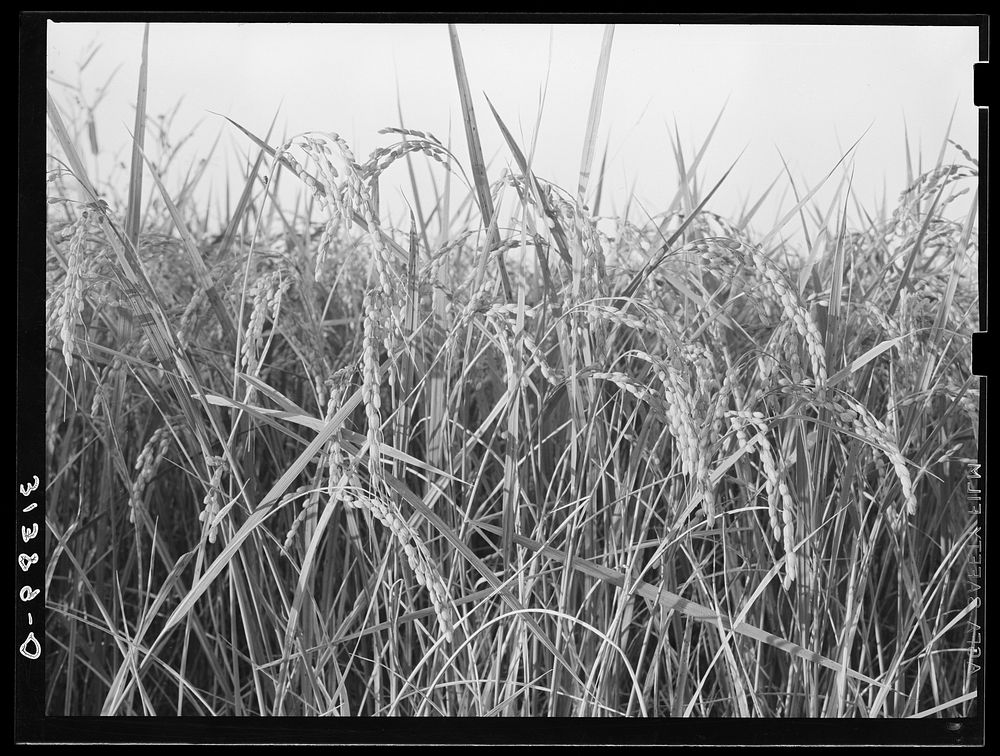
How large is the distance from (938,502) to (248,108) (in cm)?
134

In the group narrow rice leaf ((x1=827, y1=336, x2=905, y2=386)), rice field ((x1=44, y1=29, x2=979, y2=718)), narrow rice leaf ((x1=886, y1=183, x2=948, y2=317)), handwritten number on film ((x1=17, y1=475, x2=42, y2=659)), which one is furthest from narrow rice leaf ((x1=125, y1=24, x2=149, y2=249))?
narrow rice leaf ((x1=886, y1=183, x2=948, y2=317))

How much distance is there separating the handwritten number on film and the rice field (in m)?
0.02

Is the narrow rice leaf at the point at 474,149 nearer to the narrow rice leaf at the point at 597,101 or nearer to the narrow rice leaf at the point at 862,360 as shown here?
the narrow rice leaf at the point at 597,101

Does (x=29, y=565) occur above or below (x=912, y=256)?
below

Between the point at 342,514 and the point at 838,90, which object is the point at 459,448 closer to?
the point at 342,514

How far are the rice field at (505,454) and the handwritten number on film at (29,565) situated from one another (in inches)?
0.9

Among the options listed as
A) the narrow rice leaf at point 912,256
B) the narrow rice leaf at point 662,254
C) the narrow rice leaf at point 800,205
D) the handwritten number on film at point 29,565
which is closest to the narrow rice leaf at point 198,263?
the handwritten number on film at point 29,565

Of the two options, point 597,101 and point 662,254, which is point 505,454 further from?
point 597,101

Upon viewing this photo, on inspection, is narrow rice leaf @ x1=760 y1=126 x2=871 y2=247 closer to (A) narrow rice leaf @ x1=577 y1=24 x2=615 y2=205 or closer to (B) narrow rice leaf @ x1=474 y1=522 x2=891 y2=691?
(A) narrow rice leaf @ x1=577 y1=24 x2=615 y2=205

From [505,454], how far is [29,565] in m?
0.80

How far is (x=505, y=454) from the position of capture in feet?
4.34

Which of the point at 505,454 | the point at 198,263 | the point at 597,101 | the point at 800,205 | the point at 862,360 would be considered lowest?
the point at 505,454

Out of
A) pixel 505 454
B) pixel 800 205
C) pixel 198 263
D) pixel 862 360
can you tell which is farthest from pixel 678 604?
pixel 198 263

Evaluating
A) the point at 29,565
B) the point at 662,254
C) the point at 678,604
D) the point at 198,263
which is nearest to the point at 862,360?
the point at 662,254
